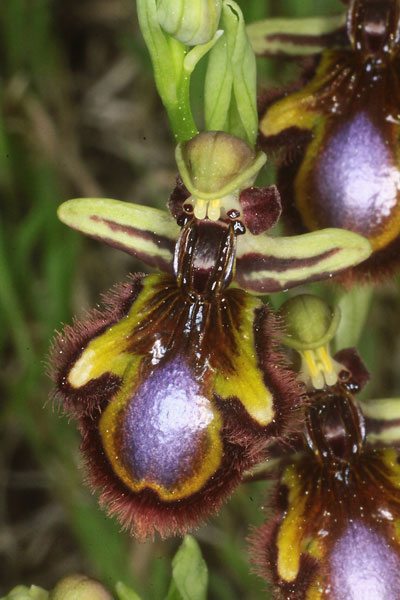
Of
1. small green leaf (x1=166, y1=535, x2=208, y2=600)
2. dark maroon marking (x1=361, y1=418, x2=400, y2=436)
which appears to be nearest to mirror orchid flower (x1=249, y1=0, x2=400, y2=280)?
dark maroon marking (x1=361, y1=418, x2=400, y2=436)

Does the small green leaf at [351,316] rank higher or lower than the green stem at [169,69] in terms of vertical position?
lower

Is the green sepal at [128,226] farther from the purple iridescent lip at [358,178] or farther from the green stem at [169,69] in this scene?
the purple iridescent lip at [358,178]

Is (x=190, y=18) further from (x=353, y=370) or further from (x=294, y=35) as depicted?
(x=353, y=370)

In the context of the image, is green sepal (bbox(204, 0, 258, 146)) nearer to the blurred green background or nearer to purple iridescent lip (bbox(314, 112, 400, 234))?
purple iridescent lip (bbox(314, 112, 400, 234))

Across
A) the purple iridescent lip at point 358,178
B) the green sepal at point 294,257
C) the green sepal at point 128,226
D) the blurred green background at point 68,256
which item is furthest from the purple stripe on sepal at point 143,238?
the blurred green background at point 68,256

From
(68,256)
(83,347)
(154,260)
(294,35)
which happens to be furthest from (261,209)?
(68,256)

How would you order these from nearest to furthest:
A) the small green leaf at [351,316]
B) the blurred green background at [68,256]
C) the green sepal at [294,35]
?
the green sepal at [294,35], the small green leaf at [351,316], the blurred green background at [68,256]

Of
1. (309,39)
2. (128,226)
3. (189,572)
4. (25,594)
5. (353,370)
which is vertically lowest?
(189,572)
